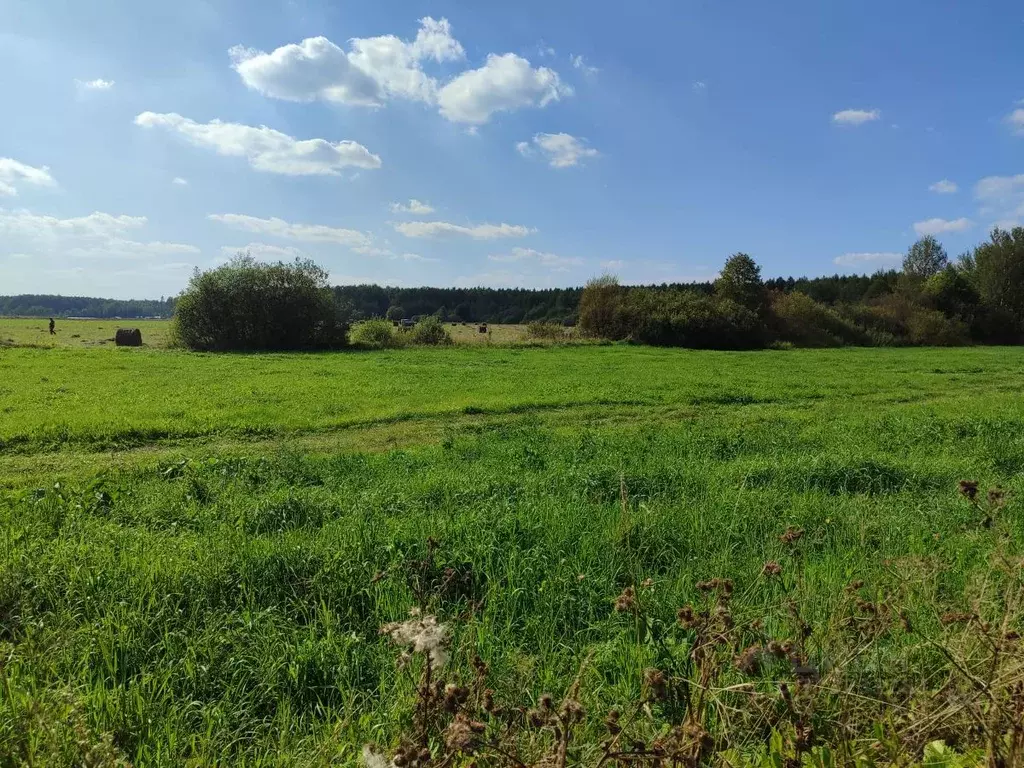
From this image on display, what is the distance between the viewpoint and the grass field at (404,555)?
3.24 metres

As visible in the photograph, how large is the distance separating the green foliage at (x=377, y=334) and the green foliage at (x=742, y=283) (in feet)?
86.0

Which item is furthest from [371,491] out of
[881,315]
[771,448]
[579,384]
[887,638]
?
[881,315]

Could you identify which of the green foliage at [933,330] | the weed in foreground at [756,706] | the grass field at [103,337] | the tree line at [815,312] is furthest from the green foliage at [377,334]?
A: the green foliage at [933,330]

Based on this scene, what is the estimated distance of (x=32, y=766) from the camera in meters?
2.57

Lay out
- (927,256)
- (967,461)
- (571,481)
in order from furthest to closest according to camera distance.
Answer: (927,256) → (967,461) → (571,481)

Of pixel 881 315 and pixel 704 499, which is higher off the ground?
pixel 881 315

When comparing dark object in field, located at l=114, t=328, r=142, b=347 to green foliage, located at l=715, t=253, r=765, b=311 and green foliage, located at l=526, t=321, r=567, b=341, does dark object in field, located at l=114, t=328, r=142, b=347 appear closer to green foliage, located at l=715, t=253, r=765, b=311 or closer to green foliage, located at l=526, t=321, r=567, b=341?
green foliage, located at l=526, t=321, r=567, b=341

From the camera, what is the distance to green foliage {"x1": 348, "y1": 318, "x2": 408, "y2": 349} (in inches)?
1629

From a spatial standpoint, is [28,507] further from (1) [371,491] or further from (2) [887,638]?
(2) [887,638]

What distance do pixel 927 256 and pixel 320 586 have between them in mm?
94217

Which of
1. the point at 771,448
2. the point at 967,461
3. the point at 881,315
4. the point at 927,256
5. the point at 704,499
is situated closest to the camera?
the point at 704,499

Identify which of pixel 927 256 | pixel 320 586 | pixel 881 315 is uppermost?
pixel 927 256

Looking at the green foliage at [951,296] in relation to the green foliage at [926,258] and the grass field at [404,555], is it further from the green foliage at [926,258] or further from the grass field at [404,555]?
the grass field at [404,555]

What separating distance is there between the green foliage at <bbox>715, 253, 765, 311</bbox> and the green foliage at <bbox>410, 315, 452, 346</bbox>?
2304 centimetres
